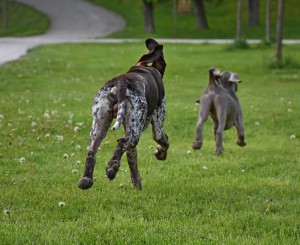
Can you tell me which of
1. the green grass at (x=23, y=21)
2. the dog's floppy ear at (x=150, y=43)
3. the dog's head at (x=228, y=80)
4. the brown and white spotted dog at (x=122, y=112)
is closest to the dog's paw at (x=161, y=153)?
the brown and white spotted dog at (x=122, y=112)

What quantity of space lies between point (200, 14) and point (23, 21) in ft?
58.5

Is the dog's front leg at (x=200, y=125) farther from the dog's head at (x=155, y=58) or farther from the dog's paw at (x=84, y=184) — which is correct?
the dog's paw at (x=84, y=184)

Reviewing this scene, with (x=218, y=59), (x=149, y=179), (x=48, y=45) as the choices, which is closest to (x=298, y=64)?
(x=218, y=59)

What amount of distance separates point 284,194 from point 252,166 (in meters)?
1.82

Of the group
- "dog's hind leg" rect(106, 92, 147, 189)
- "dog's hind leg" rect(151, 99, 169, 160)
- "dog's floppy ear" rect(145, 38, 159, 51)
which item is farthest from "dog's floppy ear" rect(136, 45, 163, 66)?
"dog's hind leg" rect(106, 92, 147, 189)

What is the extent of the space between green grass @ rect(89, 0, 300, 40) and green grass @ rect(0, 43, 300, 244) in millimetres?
32460

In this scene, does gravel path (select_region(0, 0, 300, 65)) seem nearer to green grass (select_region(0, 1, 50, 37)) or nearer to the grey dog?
green grass (select_region(0, 1, 50, 37))

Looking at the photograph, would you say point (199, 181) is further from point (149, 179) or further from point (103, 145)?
point (103, 145)

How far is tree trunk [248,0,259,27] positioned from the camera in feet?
174

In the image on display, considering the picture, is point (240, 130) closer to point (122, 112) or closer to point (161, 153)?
point (161, 153)

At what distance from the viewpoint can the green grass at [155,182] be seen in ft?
19.9

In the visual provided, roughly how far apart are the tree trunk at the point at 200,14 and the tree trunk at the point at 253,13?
346cm

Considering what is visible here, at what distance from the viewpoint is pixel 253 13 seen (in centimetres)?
5306

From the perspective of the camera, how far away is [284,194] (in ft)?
25.2
